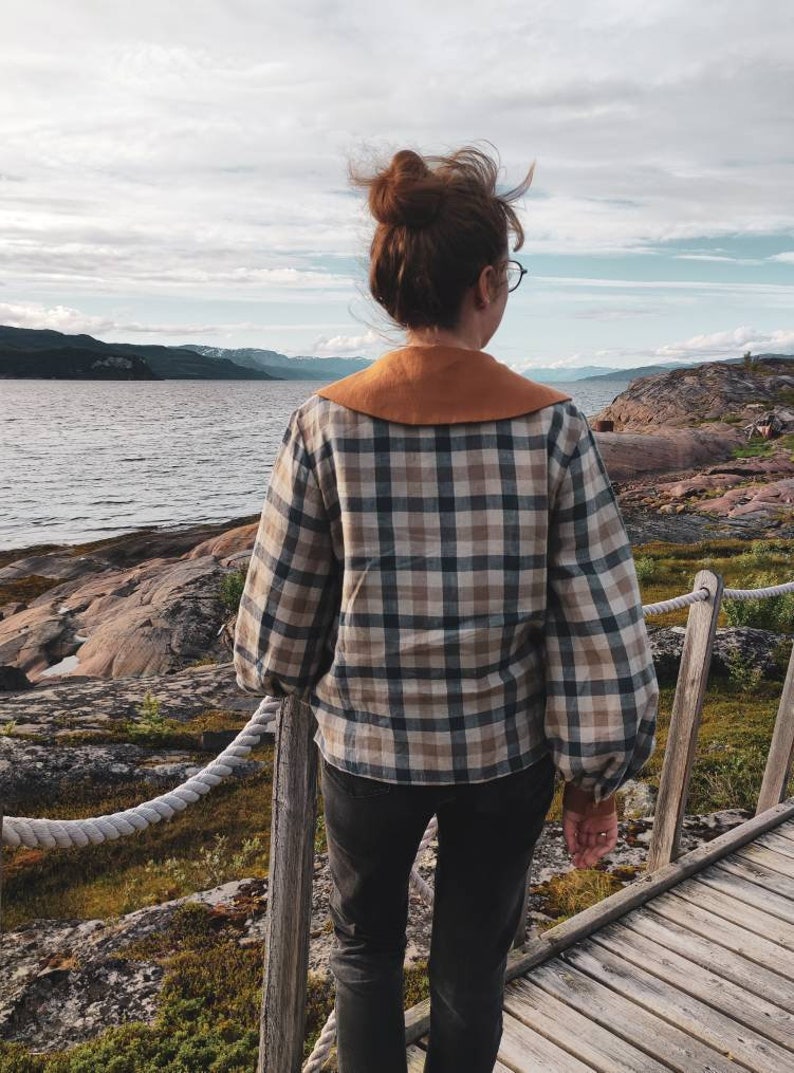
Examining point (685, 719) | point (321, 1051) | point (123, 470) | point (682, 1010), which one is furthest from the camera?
point (123, 470)

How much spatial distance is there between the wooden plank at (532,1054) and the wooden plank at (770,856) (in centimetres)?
Answer: 206

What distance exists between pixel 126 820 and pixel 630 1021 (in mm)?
2544

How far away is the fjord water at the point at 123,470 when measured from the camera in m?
37.6

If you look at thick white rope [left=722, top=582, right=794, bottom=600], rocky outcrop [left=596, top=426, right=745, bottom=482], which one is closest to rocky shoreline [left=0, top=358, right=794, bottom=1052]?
thick white rope [left=722, top=582, right=794, bottom=600]

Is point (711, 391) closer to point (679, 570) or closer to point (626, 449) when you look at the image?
point (626, 449)

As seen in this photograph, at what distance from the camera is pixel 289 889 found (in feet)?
9.50

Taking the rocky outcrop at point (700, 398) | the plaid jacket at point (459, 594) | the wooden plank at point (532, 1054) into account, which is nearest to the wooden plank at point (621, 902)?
the wooden plank at point (532, 1054)

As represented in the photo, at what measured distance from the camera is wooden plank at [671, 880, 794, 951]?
14.0ft

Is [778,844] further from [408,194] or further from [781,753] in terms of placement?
[408,194]

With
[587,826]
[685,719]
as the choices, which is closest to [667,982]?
[685,719]

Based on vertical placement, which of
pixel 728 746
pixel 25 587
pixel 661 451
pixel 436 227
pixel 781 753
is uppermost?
pixel 436 227

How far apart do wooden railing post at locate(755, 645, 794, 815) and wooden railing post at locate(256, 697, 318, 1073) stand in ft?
12.4

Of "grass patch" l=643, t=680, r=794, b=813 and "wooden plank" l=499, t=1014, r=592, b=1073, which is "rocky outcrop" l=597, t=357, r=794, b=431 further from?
"wooden plank" l=499, t=1014, r=592, b=1073

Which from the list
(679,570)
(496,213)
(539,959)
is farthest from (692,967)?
(679,570)
